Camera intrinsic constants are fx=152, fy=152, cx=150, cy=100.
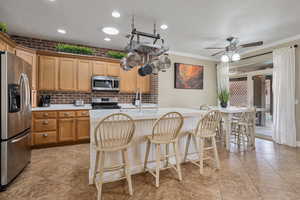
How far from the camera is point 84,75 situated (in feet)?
13.6

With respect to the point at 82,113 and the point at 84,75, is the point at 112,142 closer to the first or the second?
the point at 82,113

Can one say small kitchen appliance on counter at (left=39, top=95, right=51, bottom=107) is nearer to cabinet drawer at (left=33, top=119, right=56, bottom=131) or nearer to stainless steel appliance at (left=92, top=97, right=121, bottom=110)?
cabinet drawer at (left=33, top=119, right=56, bottom=131)

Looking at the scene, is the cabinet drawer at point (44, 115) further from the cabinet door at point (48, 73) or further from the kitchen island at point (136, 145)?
the kitchen island at point (136, 145)

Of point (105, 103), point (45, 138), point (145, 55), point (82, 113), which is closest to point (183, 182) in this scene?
point (145, 55)

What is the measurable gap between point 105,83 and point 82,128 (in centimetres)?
136

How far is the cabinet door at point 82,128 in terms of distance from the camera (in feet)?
12.6

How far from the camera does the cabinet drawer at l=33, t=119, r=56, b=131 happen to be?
11.2ft

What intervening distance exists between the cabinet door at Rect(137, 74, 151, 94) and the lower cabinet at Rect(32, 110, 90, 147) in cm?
181

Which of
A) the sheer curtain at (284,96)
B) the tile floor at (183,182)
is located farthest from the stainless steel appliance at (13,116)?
the sheer curtain at (284,96)

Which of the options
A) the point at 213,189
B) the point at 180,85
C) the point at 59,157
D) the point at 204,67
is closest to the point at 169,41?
the point at 180,85

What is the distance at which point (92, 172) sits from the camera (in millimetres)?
2082

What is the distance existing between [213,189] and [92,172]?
1.62m

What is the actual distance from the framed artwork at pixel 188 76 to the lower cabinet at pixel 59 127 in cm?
304

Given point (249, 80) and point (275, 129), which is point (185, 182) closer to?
point (275, 129)
